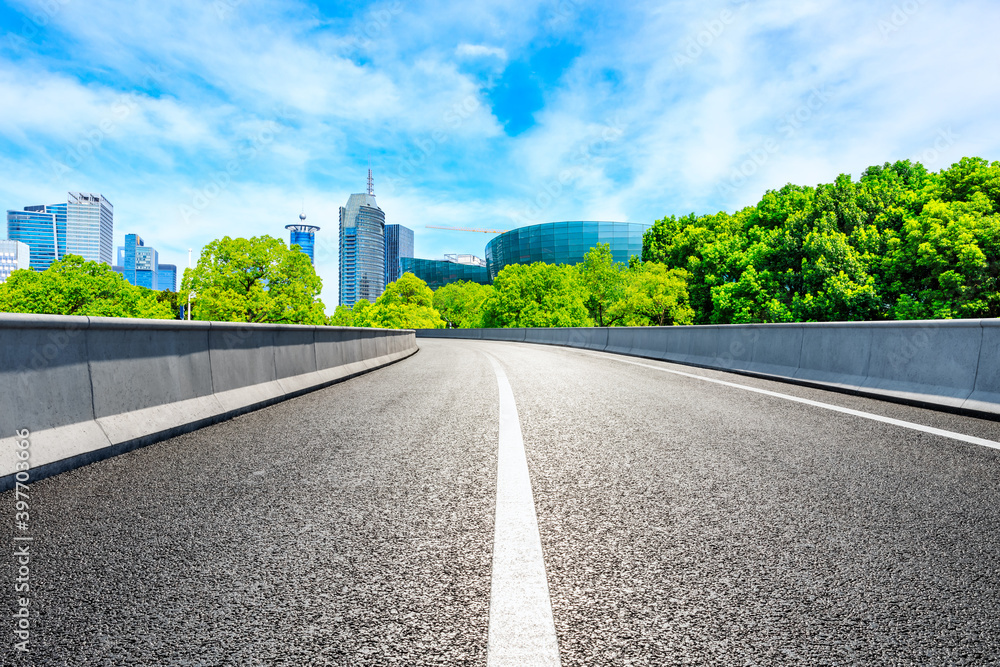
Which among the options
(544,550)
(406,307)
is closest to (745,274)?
(544,550)

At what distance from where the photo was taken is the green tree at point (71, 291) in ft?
194

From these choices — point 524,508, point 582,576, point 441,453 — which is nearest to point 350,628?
point 582,576

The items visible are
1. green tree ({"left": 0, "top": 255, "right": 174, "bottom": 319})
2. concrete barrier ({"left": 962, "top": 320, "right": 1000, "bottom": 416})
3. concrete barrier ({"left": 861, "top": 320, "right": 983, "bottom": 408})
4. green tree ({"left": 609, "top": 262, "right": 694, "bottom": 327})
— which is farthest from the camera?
green tree ({"left": 0, "top": 255, "right": 174, "bottom": 319})

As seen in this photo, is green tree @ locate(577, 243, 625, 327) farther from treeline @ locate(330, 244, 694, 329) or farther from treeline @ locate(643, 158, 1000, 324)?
treeline @ locate(643, 158, 1000, 324)

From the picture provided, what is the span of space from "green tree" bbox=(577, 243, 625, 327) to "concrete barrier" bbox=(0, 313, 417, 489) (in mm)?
69414

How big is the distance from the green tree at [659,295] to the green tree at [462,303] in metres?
56.7

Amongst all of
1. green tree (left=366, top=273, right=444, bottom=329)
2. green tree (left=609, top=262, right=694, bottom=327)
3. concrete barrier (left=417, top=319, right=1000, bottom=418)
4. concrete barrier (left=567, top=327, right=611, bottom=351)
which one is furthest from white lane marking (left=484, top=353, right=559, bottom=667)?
green tree (left=366, top=273, right=444, bottom=329)

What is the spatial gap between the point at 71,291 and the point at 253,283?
23.1m

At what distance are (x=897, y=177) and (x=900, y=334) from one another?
168 ft

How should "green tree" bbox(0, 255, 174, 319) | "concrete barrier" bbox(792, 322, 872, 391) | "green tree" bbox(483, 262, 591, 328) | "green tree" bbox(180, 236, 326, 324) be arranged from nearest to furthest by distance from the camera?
"concrete barrier" bbox(792, 322, 872, 391), "green tree" bbox(180, 236, 326, 324), "green tree" bbox(0, 255, 174, 319), "green tree" bbox(483, 262, 591, 328)

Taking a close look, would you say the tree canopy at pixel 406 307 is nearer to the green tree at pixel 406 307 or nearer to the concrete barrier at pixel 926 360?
the green tree at pixel 406 307

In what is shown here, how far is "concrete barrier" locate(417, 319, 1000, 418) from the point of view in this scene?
6.73m

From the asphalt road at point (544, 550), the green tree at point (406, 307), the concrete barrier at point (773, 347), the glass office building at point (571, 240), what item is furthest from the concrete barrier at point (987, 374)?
the glass office building at point (571, 240)

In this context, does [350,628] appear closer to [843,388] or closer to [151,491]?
[151,491]
